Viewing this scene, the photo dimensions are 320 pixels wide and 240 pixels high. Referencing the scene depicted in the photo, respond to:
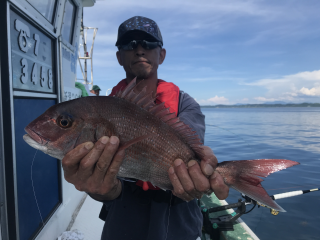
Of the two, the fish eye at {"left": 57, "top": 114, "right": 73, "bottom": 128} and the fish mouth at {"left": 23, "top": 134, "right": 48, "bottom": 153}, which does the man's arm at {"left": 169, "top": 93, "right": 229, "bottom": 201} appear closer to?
the fish eye at {"left": 57, "top": 114, "right": 73, "bottom": 128}

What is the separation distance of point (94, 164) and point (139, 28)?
1.77m

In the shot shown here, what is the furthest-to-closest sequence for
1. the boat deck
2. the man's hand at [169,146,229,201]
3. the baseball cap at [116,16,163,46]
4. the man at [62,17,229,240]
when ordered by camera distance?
1. the boat deck
2. the baseball cap at [116,16,163,46]
3. the man's hand at [169,146,229,201]
4. the man at [62,17,229,240]

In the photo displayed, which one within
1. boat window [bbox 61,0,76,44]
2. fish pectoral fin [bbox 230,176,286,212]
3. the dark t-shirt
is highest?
A: boat window [bbox 61,0,76,44]

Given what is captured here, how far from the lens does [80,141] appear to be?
62.4 inches

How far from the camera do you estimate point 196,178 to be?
5.68 ft

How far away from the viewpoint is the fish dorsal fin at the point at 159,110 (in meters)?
1.76

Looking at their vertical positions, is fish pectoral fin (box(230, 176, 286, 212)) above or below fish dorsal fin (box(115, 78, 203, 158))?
below

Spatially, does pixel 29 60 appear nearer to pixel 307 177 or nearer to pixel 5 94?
pixel 5 94

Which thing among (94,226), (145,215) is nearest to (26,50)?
(145,215)

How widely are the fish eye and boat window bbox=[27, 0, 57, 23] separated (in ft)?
7.07

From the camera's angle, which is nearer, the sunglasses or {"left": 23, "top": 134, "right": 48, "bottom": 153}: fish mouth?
{"left": 23, "top": 134, "right": 48, "bottom": 153}: fish mouth

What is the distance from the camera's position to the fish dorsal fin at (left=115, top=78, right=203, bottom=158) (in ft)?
5.78

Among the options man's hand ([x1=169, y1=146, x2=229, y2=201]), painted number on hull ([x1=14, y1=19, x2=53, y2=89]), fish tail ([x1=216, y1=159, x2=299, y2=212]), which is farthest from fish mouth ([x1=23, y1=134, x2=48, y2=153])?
fish tail ([x1=216, y1=159, x2=299, y2=212])

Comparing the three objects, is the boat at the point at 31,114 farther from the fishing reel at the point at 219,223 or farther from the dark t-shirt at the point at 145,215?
the dark t-shirt at the point at 145,215
